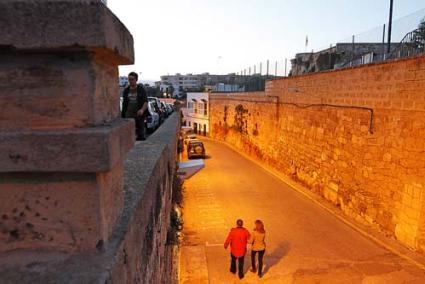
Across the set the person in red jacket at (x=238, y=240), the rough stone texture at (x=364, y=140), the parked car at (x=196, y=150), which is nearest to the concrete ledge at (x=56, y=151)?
the person in red jacket at (x=238, y=240)

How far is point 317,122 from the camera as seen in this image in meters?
14.9

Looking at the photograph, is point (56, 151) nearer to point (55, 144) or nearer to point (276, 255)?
point (55, 144)

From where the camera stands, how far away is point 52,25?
4.10ft

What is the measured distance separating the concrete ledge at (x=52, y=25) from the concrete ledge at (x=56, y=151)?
30 centimetres

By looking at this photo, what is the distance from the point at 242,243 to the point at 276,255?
2.03 meters

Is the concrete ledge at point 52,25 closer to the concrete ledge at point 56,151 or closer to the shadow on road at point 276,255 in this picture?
the concrete ledge at point 56,151

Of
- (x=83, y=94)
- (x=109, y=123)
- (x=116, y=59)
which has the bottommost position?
A: (x=109, y=123)

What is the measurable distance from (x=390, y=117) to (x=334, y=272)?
4.58m

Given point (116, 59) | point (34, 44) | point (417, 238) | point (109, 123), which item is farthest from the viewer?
point (417, 238)

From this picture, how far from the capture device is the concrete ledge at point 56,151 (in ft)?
4.14

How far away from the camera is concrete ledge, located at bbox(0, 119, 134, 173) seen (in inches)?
49.7

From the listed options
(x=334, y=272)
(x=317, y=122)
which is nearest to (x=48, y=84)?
(x=334, y=272)

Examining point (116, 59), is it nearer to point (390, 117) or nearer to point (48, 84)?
point (48, 84)

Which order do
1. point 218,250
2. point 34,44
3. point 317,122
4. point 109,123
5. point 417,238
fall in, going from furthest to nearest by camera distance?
1. point 317,122
2. point 218,250
3. point 417,238
4. point 109,123
5. point 34,44
